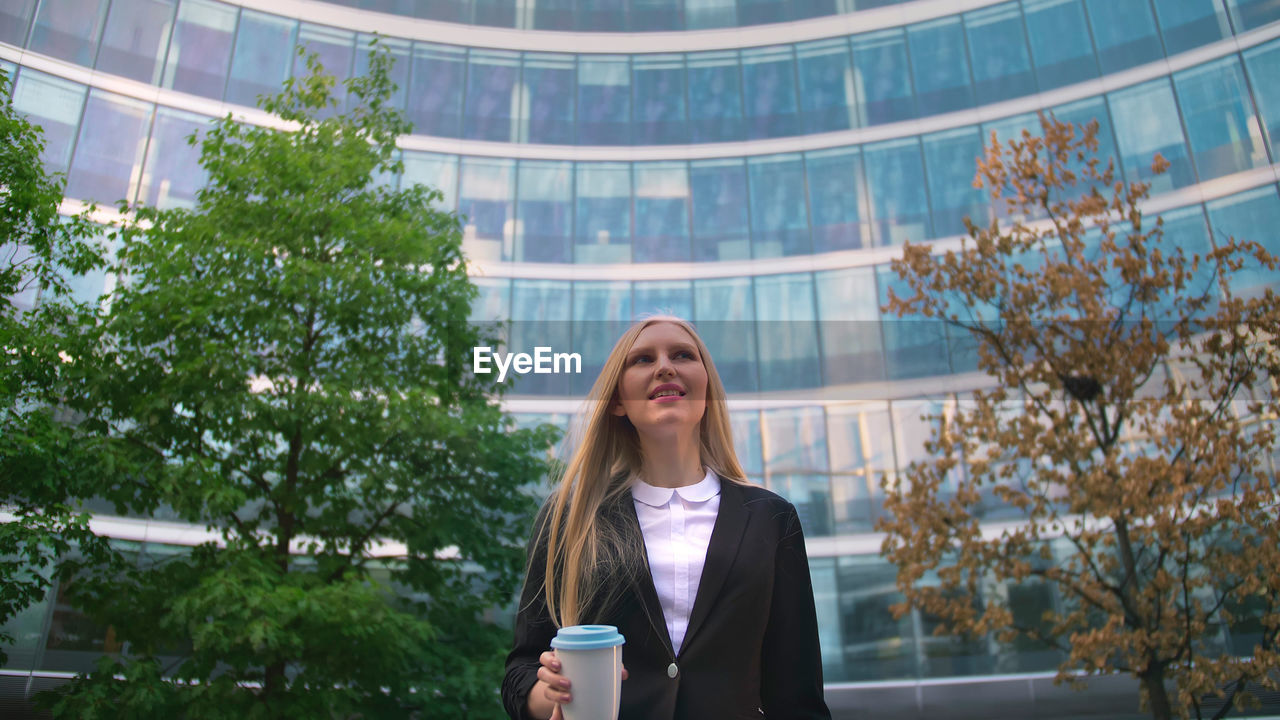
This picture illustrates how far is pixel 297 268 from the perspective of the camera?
7.83 metres

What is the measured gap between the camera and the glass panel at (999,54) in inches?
606

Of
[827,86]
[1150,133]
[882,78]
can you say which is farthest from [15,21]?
[1150,133]

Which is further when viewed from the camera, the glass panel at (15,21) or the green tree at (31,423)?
the glass panel at (15,21)

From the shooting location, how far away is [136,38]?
14.7m

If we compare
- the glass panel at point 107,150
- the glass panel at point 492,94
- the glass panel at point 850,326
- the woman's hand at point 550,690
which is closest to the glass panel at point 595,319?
the glass panel at point 492,94

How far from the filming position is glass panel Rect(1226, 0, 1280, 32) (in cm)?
1274

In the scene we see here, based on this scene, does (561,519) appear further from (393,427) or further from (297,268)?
(297,268)

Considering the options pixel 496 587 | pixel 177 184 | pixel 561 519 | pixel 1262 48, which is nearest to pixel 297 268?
pixel 496 587

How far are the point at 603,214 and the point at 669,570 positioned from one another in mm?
14664

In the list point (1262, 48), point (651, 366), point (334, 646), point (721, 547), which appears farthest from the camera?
point (1262, 48)

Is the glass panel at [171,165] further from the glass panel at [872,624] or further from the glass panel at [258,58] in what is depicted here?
the glass panel at [872,624]

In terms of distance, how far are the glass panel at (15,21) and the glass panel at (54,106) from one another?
311mm

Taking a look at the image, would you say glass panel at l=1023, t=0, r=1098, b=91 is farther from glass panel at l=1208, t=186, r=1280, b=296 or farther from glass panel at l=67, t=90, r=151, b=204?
glass panel at l=67, t=90, r=151, b=204

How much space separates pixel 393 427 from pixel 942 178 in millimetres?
11615
